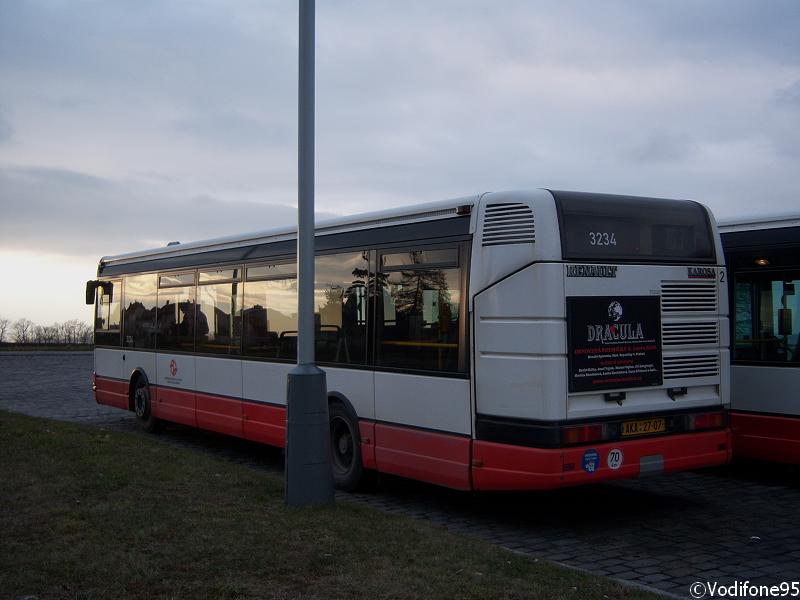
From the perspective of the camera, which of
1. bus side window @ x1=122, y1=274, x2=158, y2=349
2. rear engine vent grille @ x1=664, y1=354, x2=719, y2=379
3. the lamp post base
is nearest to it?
the lamp post base

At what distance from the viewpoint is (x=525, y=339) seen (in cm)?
820

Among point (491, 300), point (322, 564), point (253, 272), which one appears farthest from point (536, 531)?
point (253, 272)

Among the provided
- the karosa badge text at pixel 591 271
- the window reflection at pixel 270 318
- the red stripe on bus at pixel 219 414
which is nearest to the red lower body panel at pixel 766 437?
the karosa badge text at pixel 591 271

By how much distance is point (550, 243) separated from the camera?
8.20m

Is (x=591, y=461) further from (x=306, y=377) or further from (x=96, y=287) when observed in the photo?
(x=96, y=287)

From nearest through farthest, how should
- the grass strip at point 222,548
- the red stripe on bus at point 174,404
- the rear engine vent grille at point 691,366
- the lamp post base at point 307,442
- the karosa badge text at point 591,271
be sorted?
the grass strip at point 222,548, the karosa badge text at point 591,271, the lamp post base at point 307,442, the rear engine vent grille at point 691,366, the red stripe on bus at point 174,404

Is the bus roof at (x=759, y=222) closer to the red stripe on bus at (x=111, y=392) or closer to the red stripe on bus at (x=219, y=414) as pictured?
the red stripe on bus at (x=219, y=414)

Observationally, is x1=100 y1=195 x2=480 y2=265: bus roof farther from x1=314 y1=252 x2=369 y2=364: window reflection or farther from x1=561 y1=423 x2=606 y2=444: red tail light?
x1=561 y1=423 x2=606 y2=444: red tail light

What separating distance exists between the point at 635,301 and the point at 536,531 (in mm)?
2312

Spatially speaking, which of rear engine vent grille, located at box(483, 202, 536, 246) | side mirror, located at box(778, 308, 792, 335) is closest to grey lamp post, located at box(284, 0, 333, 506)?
rear engine vent grille, located at box(483, 202, 536, 246)

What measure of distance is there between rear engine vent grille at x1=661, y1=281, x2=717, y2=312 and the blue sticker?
1.63 m

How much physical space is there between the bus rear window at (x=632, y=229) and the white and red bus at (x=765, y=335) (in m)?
1.56

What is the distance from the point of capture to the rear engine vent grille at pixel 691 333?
8.91m

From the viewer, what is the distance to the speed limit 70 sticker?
8.33 m
